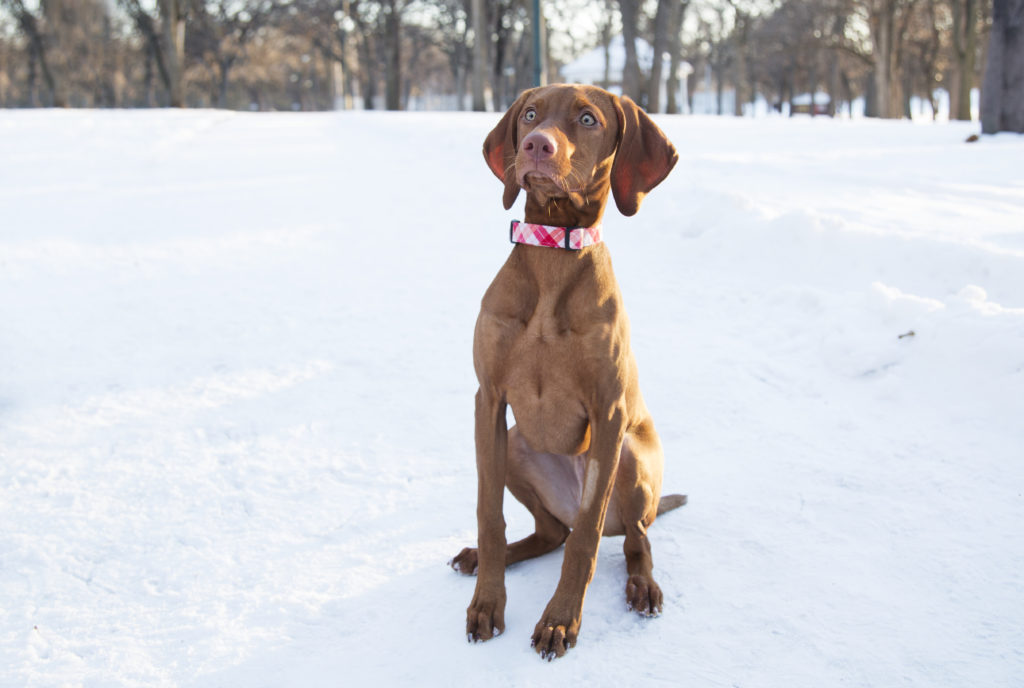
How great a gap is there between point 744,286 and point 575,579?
4.12 metres

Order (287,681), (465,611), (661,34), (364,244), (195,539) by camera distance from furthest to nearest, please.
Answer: (661,34) → (364,244) → (195,539) → (465,611) → (287,681)

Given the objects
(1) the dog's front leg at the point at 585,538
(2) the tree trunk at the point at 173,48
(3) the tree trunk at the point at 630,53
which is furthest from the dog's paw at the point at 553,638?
(2) the tree trunk at the point at 173,48

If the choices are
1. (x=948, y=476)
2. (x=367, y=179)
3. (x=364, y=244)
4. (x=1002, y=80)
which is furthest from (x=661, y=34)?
(x=948, y=476)

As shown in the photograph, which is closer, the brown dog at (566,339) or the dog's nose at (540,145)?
the dog's nose at (540,145)

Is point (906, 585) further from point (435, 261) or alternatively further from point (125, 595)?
point (435, 261)

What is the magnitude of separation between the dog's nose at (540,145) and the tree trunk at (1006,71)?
13.2 meters

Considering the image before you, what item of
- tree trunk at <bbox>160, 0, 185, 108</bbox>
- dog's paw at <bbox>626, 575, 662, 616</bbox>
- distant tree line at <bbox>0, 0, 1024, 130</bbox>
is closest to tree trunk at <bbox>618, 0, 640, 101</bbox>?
distant tree line at <bbox>0, 0, 1024, 130</bbox>

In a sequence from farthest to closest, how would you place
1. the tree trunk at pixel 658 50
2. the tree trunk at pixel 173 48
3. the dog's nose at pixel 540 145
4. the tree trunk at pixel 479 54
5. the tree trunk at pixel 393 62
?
the tree trunk at pixel 393 62, the tree trunk at pixel 173 48, the tree trunk at pixel 479 54, the tree trunk at pixel 658 50, the dog's nose at pixel 540 145

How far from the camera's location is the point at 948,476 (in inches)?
132

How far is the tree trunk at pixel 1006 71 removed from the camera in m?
12.3

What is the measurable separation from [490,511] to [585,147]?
110 cm

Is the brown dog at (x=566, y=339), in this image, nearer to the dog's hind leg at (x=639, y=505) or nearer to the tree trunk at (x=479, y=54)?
the dog's hind leg at (x=639, y=505)

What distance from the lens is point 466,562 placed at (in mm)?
2775

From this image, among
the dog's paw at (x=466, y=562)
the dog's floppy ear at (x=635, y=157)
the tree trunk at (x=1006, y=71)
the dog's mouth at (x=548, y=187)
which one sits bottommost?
the dog's paw at (x=466, y=562)
